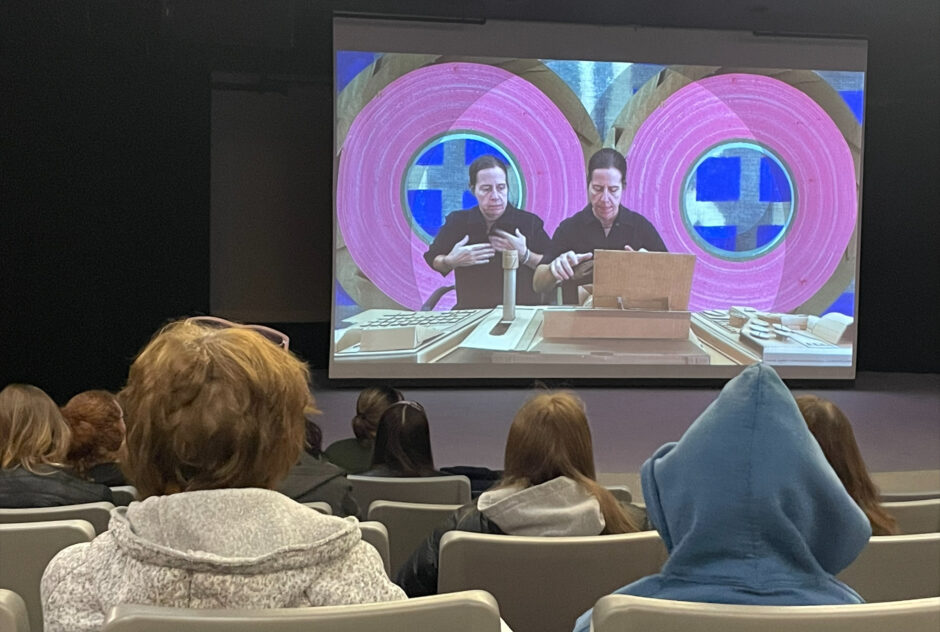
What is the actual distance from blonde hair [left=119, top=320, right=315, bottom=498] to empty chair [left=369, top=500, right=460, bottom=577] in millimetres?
1216

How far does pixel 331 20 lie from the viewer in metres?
6.70

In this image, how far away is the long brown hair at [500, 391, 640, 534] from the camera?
6.24 feet

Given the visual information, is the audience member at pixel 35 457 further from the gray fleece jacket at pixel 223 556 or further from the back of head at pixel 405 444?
the gray fleece jacket at pixel 223 556

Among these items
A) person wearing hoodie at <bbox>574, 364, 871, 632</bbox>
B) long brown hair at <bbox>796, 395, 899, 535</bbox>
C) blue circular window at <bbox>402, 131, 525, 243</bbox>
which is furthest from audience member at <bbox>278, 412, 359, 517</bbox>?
blue circular window at <bbox>402, 131, 525, 243</bbox>

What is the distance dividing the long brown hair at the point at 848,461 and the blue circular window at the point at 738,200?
4.86 metres

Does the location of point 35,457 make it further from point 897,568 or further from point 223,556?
point 897,568

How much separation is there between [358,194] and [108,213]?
1.68 meters

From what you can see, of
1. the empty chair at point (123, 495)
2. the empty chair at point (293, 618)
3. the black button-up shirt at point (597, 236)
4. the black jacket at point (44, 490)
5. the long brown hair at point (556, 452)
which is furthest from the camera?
the black button-up shirt at point (597, 236)

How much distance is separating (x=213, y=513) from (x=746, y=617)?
21.6 inches

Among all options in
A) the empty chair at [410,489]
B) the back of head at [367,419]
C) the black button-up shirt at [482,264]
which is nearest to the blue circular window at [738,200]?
the black button-up shirt at [482,264]

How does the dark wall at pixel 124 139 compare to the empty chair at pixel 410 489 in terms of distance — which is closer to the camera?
the empty chair at pixel 410 489

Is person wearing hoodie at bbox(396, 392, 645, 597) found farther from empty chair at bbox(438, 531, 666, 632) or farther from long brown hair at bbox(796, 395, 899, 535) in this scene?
long brown hair at bbox(796, 395, 899, 535)

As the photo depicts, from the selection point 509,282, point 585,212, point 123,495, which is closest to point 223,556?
point 123,495

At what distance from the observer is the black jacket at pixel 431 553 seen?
5.93 feet
